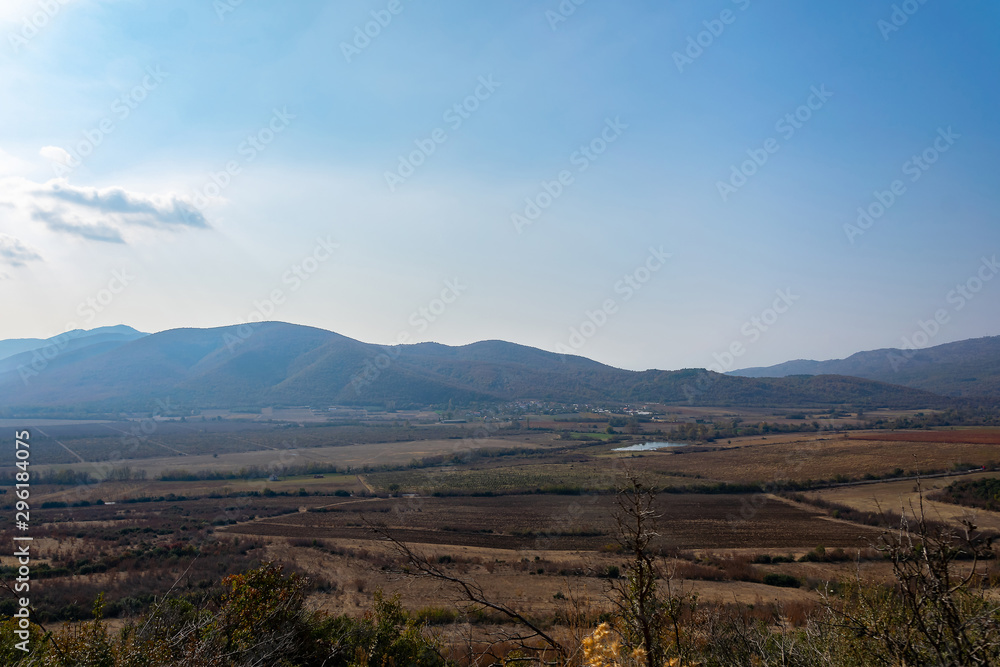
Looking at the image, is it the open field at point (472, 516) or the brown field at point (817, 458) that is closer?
the open field at point (472, 516)

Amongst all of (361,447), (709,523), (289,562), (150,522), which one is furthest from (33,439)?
(709,523)

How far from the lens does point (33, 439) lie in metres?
87.9

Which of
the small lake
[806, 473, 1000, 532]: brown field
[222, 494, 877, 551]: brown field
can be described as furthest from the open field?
the small lake

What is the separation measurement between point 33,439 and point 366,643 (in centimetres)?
10879

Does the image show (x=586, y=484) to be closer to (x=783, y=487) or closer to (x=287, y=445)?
(x=783, y=487)

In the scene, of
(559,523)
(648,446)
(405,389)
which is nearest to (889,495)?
(559,523)

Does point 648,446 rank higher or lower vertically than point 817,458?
Result: lower

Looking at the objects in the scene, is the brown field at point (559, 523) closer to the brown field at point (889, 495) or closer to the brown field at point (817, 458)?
the brown field at point (889, 495)

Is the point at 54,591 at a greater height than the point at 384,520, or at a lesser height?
greater

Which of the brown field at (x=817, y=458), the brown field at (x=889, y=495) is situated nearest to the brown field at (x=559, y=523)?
the brown field at (x=889, y=495)

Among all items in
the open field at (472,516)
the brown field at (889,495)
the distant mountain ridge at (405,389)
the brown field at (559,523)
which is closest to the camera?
the open field at (472,516)

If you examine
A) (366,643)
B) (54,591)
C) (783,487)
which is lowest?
(783,487)

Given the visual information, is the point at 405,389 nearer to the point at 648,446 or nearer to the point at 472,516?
the point at 648,446

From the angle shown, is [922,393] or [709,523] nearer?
[709,523]
